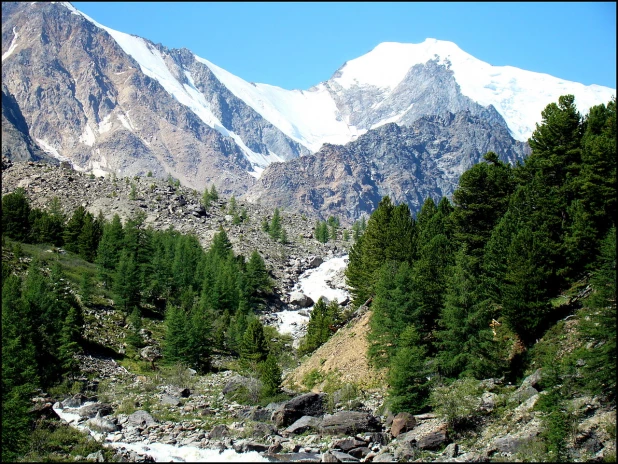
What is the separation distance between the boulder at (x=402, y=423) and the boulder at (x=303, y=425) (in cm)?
564

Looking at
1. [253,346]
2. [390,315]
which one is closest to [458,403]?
[390,315]

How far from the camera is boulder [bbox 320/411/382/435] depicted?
42719mm

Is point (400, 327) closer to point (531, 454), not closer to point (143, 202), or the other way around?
point (531, 454)

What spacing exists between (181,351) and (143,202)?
10560 centimetres

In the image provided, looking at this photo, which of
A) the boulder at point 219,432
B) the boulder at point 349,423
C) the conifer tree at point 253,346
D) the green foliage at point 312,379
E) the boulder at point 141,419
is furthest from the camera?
the conifer tree at point 253,346

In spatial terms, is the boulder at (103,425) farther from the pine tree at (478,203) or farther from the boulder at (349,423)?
the pine tree at (478,203)

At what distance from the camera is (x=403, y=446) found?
38.6 metres

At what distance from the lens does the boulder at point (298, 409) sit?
46281 mm

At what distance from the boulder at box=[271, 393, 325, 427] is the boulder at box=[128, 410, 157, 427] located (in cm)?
1012

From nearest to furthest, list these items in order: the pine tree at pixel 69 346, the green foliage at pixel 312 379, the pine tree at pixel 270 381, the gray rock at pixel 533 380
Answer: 1. the gray rock at pixel 533 380
2. the pine tree at pixel 270 381
3. the green foliage at pixel 312 379
4. the pine tree at pixel 69 346

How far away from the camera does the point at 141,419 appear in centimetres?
4900

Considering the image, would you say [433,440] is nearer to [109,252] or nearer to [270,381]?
[270,381]

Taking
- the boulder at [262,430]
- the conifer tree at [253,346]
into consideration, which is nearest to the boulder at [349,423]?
the boulder at [262,430]

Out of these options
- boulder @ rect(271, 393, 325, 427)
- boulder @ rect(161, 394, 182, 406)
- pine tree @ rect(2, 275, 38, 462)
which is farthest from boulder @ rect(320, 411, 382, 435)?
pine tree @ rect(2, 275, 38, 462)
